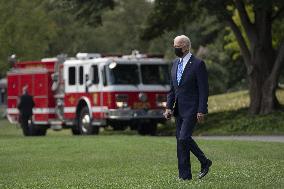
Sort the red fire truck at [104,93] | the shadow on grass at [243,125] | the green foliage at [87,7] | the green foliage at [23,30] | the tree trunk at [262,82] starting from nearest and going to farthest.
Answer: the shadow on grass at [243,125] → the red fire truck at [104,93] → the tree trunk at [262,82] → the green foliage at [87,7] → the green foliage at [23,30]

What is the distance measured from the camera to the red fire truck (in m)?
34.3

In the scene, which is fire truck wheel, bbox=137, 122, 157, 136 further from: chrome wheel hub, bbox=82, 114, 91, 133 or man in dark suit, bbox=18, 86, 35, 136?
man in dark suit, bbox=18, 86, 35, 136

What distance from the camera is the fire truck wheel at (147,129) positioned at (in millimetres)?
36312

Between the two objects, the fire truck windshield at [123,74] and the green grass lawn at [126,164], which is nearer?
the green grass lawn at [126,164]

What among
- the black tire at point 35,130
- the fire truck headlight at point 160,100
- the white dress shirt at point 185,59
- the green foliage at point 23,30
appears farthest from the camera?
the green foliage at point 23,30

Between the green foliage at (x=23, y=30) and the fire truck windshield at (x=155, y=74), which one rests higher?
the green foliage at (x=23, y=30)

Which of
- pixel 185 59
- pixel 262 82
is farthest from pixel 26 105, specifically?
Answer: pixel 185 59

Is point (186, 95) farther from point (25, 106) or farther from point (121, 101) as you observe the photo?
point (25, 106)

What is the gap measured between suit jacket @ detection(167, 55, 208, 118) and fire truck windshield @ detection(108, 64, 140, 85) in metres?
20.8

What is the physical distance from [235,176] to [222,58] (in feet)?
205

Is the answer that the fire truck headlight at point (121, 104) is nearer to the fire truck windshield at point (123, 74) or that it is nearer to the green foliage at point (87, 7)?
the fire truck windshield at point (123, 74)

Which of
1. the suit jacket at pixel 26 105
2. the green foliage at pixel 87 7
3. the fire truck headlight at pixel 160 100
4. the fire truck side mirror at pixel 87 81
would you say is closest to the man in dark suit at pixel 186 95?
the fire truck headlight at pixel 160 100

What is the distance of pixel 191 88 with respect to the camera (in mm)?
13242

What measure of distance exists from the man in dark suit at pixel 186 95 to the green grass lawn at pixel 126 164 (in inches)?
18.9
